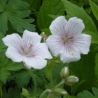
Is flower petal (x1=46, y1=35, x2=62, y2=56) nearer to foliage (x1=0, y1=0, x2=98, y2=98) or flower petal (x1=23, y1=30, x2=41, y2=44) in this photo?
flower petal (x1=23, y1=30, x2=41, y2=44)

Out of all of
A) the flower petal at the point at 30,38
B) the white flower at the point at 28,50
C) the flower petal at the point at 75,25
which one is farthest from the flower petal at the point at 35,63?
the flower petal at the point at 75,25

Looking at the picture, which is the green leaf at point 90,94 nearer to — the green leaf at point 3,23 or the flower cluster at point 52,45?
the flower cluster at point 52,45

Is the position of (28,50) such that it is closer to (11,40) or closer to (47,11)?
(11,40)

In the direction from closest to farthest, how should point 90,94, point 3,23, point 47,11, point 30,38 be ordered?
point 30,38 < point 90,94 < point 3,23 < point 47,11

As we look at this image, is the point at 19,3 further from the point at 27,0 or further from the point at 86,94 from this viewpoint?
the point at 86,94

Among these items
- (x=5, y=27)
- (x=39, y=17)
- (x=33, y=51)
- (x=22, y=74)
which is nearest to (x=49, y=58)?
(x=33, y=51)

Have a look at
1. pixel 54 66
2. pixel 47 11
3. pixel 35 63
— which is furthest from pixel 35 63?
pixel 47 11

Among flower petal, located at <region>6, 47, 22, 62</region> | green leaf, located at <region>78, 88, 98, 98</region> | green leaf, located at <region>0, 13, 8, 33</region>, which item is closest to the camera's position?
flower petal, located at <region>6, 47, 22, 62</region>

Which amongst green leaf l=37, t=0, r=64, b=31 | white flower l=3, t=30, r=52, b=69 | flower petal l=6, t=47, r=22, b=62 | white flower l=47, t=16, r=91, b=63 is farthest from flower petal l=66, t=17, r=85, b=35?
green leaf l=37, t=0, r=64, b=31

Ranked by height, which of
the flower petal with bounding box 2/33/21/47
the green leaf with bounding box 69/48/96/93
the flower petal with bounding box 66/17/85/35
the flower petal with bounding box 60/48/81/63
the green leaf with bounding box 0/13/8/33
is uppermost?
the flower petal with bounding box 66/17/85/35
